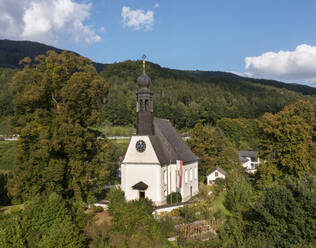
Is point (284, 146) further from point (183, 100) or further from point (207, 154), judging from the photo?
point (183, 100)

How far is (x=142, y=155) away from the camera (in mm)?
31109

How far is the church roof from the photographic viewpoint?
3173 cm

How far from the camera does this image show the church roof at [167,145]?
31.7 m

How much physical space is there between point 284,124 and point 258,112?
103 m

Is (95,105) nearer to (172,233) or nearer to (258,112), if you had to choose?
(172,233)

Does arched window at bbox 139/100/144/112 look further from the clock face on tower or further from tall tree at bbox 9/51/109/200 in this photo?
tall tree at bbox 9/51/109/200

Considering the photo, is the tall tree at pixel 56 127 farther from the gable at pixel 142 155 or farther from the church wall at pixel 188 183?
the church wall at pixel 188 183

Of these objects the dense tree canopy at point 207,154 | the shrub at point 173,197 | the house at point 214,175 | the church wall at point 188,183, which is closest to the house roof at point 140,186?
the shrub at point 173,197

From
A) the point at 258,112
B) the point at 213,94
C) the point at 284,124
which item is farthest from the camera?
the point at 213,94

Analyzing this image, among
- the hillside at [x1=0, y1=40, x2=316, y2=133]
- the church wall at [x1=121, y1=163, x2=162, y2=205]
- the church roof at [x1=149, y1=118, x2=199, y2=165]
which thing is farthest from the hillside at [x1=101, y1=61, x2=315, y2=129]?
the church wall at [x1=121, y1=163, x2=162, y2=205]

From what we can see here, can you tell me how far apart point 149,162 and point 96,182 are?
5.46m

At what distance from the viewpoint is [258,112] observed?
129875 millimetres

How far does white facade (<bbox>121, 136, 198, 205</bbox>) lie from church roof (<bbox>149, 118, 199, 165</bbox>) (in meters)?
0.70

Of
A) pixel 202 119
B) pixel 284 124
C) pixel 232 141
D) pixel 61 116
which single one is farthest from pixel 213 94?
pixel 61 116
